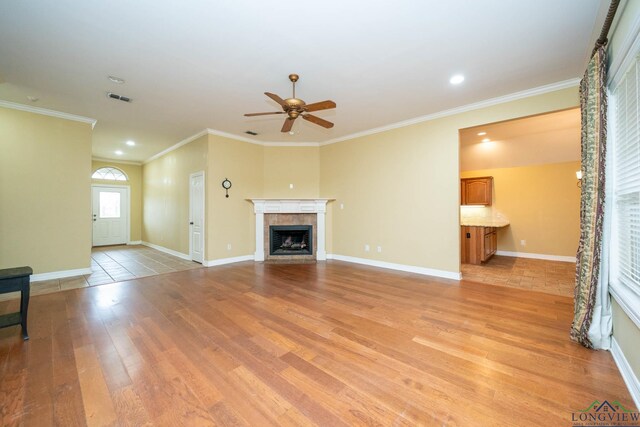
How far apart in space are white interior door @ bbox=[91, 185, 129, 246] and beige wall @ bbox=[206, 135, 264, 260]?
5463 mm

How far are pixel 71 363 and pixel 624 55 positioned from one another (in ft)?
16.1

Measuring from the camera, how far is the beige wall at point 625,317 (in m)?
1.69

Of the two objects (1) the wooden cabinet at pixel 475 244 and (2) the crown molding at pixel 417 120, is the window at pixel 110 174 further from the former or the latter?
(1) the wooden cabinet at pixel 475 244

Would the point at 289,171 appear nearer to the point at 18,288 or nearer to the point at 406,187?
the point at 406,187

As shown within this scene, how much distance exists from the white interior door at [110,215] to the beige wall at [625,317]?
37.0ft

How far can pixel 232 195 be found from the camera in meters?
5.85

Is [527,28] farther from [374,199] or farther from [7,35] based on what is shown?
[7,35]

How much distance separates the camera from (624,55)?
1867 millimetres

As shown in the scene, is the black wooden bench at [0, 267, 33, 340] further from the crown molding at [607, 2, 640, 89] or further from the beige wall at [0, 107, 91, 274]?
the crown molding at [607, 2, 640, 89]

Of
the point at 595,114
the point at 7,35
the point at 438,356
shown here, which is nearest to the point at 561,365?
the point at 438,356

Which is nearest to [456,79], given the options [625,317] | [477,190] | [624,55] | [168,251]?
[624,55]

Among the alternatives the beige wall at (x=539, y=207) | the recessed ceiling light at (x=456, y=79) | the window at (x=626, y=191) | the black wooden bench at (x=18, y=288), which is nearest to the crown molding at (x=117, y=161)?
the black wooden bench at (x=18, y=288)

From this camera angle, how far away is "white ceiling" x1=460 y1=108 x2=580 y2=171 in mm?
4992

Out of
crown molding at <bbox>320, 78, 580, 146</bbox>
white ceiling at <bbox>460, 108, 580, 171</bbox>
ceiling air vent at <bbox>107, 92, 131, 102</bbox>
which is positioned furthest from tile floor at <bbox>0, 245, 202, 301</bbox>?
white ceiling at <bbox>460, 108, 580, 171</bbox>
